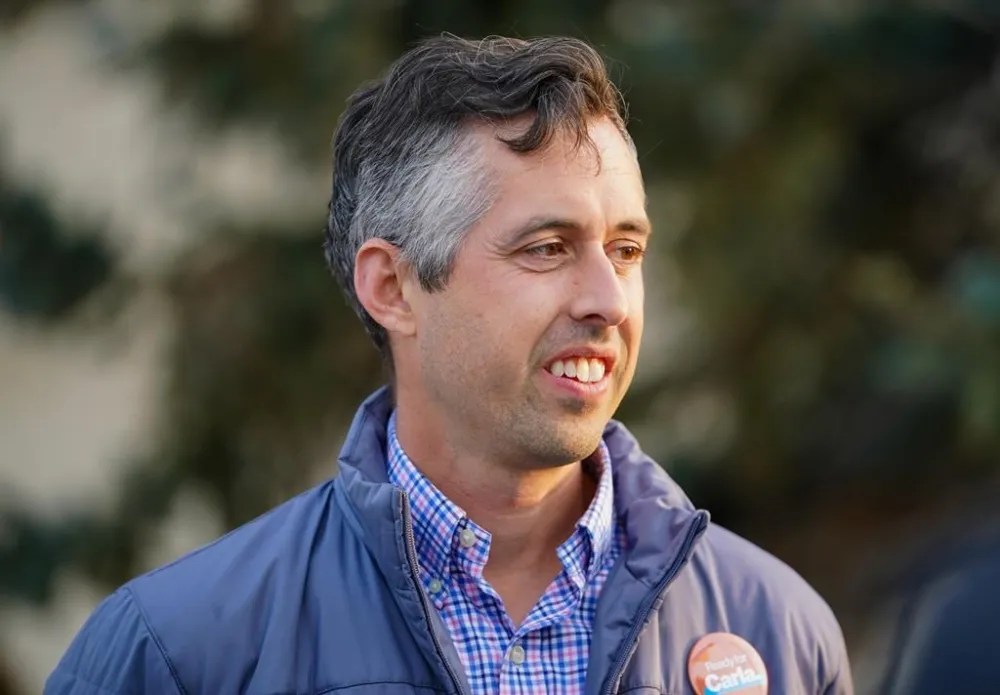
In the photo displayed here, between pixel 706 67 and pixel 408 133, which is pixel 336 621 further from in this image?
pixel 706 67

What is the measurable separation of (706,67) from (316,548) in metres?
2.76

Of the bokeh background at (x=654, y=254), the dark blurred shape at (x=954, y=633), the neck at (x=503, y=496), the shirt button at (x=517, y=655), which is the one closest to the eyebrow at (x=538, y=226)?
the neck at (x=503, y=496)

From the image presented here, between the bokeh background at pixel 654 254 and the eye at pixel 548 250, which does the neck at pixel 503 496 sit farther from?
the bokeh background at pixel 654 254

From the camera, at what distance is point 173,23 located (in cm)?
509

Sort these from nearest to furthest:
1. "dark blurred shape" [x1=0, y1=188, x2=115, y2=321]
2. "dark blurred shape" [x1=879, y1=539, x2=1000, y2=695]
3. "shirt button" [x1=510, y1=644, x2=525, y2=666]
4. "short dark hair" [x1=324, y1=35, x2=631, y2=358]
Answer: "dark blurred shape" [x1=879, y1=539, x2=1000, y2=695], "shirt button" [x1=510, y1=644, x2=525, y2=666], "short dark hair" [x1=324, y1=35, x2=631, y2=358], "dark blurred shape" [x1=0, y1=188, x2=115, y2=321]

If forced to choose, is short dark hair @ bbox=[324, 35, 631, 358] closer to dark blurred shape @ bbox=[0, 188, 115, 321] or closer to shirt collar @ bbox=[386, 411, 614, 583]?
shirt collar @ bbox=[386, 411, 614, 583]

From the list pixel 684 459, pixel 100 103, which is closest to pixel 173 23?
pixel 100 103

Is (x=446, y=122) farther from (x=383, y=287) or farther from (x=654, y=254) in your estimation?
(x=654, y=254)

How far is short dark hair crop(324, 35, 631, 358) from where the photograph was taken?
2455mm

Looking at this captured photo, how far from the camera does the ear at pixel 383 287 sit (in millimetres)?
2566

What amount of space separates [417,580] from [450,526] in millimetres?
162

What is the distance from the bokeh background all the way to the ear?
2.22 metres

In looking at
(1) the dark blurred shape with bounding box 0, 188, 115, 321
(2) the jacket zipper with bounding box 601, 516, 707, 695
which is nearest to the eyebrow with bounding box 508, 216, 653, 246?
(2) the jacket zipper with bounding box 601, 516, 707, 695

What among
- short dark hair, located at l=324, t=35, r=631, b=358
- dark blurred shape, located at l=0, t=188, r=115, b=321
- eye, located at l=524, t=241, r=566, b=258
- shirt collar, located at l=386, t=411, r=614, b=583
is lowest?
shirt collar, located at l=386, t=411, r=614, b=583
